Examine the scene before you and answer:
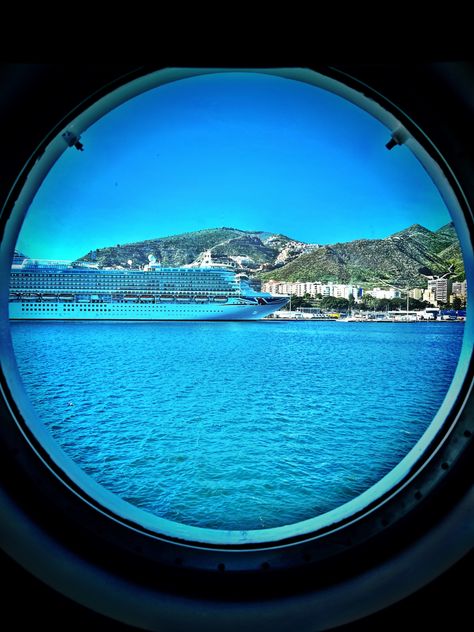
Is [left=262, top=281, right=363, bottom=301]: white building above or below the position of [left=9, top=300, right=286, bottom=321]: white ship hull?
above

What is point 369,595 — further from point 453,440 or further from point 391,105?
point 391,105

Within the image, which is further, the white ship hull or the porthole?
the white ship hull

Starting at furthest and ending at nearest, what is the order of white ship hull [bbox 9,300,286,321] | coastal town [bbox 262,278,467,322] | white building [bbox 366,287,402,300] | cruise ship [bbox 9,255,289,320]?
white building [bbox 366,287,402,300]
coastal town [bbox 262,278,467,322]
cruise ship [bbox 9,255,289,320]
white ship hull [bbox 9,300,286,321]

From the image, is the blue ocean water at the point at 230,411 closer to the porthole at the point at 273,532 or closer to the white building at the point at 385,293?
the porthole at the point at 273,532

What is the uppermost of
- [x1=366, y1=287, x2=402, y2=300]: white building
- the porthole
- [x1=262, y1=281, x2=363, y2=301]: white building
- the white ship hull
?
[x1=262, y1=281, x2=363, y2=301]: white building

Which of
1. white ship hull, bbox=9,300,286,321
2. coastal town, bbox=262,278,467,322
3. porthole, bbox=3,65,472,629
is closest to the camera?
porthole, bbox=3,65,472,629

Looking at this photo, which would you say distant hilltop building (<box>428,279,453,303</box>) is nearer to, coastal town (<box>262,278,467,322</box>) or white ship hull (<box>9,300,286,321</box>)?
coastal town (<box>262,278,467,322</box>)

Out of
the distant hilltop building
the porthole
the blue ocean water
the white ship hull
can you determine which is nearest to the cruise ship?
the white ship hull

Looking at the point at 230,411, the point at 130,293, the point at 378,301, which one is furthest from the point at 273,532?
the point at 378,301
